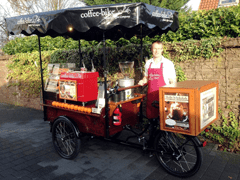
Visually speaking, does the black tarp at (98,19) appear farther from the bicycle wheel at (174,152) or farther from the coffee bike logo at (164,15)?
the bicycle wheel at (174,152)

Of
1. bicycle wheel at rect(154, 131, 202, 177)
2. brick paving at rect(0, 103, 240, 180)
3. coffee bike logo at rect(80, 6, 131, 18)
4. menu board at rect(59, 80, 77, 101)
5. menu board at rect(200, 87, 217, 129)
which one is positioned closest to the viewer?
menu board at rect(200, 87, 217, 129)

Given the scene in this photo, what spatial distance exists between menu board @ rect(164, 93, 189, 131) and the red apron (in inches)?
30.3

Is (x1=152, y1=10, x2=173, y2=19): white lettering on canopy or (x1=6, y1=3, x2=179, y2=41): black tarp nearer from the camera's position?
(x1=6, y1=3, x2=179, y2=41): black tarp

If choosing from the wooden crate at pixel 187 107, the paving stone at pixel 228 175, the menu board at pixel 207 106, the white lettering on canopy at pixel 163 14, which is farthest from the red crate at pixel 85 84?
the paving stone at pixel 228 175

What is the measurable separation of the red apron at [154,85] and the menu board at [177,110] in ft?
2.52

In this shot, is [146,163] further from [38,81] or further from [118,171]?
[38,81]

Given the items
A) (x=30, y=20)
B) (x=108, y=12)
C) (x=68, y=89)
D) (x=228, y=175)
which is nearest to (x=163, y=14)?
(x=108, y=12)

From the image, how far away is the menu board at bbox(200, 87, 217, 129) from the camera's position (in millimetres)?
2770

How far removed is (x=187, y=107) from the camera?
2.71 meters

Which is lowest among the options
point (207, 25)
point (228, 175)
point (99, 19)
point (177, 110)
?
point (228, 175)

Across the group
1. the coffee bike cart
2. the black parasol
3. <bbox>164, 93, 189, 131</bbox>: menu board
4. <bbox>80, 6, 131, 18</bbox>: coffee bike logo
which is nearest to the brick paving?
the coffee bike cart

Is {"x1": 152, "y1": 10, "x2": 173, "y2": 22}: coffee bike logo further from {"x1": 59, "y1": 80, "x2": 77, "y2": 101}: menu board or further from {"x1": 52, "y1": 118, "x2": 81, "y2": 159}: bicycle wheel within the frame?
{"x1": 52, "y1": 118, "x2": 81, "y2": 159}: bicycle wheel

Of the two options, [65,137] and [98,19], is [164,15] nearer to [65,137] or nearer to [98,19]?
[98,19]

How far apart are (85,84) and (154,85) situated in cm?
122
